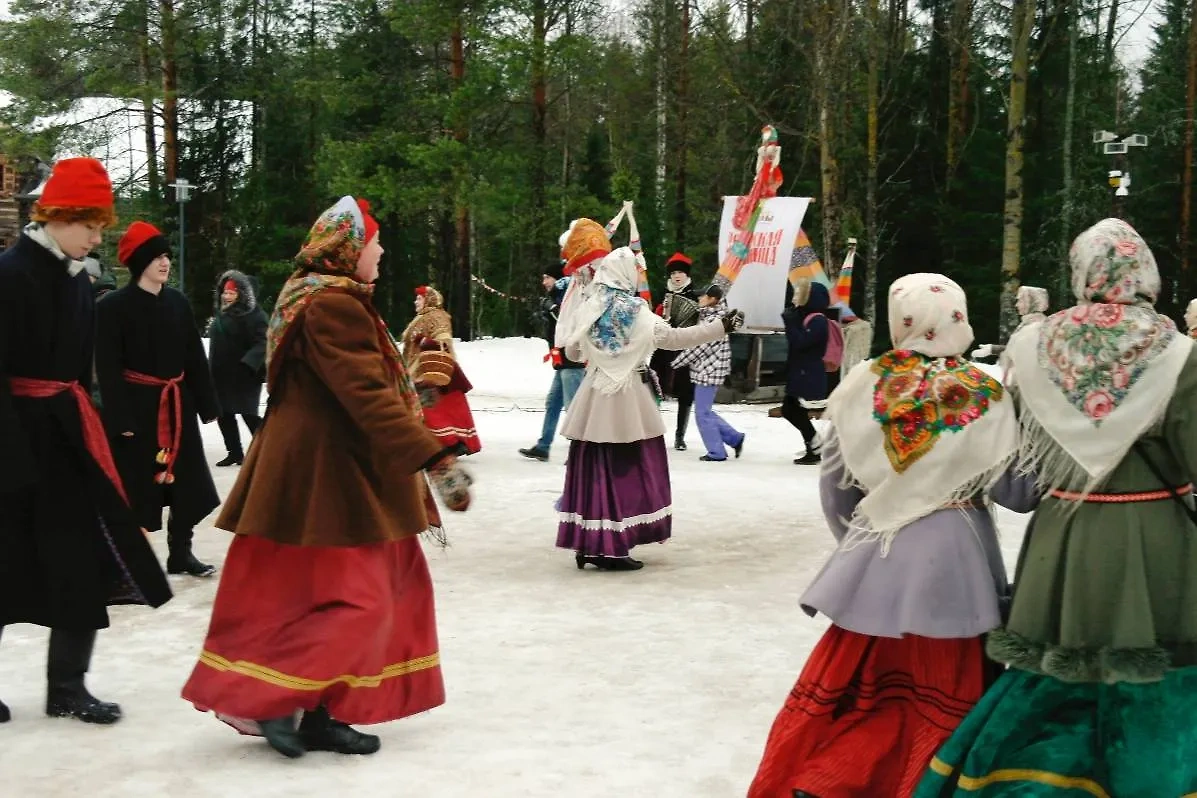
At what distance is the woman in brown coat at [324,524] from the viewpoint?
4266 millimetres

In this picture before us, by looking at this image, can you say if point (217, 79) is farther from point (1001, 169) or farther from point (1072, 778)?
point (1072, 778)

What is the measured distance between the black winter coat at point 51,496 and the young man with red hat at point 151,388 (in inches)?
83.6

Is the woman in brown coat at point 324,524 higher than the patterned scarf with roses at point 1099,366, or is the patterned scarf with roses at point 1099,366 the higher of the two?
the patterned scarf with roses at point 1099,366

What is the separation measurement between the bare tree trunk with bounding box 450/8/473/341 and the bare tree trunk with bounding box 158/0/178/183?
6961 mm

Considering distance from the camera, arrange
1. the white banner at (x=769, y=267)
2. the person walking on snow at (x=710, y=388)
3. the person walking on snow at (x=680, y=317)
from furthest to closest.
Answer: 1. the white banner at (x=769, y=267)
2. the person walking on snow at (x=680, y=317)
3. the person walking on snow at (x=710, y=388)

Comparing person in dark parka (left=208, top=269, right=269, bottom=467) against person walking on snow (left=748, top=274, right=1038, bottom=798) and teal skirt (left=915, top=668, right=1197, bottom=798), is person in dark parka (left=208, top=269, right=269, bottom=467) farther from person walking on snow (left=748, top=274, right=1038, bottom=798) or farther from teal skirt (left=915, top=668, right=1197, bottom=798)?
teal skirt (left=915, top=668, right=1197, bottom=798)

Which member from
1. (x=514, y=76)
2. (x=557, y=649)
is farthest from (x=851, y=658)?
(x=514, y=76)

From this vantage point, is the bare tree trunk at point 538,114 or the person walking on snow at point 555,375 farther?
the bare tree trunk at point 538,114

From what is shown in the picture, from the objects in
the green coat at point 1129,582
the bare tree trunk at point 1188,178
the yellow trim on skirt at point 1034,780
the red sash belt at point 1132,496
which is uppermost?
the bare tree trunk at point 1188,178

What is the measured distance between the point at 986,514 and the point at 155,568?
9.18 ft

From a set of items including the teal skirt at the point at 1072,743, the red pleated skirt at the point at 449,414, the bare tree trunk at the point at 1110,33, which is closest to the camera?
the teal skirt at the point at 1072,743

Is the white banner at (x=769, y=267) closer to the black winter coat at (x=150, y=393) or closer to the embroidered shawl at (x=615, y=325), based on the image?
the embroidered shawl at (x=615, y=325)

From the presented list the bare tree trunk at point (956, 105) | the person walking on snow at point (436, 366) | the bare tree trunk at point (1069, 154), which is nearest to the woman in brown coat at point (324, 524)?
the person walking on snow at point (436, 366)

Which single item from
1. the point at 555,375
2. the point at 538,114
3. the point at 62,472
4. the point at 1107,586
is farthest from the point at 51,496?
the point at 538,114
